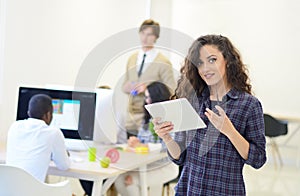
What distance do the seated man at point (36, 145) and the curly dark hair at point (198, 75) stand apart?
37.3 inches

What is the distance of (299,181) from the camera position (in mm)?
5188

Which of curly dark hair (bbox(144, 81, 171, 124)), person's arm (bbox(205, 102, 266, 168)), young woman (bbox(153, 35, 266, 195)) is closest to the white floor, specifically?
curly dark hair (bbox(144, 81, 171, 124))

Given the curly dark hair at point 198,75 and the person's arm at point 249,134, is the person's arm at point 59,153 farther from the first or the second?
the person's arm at point 249,134

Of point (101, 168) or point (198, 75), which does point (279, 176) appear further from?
point (198, 75)

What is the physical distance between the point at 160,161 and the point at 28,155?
944 mm

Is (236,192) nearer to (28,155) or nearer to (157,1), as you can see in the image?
(28,155)

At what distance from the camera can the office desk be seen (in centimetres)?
258

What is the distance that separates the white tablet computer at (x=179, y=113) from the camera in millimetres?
1622

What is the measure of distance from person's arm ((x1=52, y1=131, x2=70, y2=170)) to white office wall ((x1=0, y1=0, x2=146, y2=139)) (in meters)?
1.61

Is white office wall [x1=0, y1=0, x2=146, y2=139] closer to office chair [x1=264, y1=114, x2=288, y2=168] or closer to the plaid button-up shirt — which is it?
office chair [x1=264, y1=114, x2=288, y2=168]

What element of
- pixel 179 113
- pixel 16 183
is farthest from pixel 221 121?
pixel 16 183

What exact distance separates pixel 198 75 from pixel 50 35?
301cm

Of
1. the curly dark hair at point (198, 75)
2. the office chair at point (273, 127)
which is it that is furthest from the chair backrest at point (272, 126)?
the curly dark hair at point (198, 75)

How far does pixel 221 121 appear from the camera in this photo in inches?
63.4
